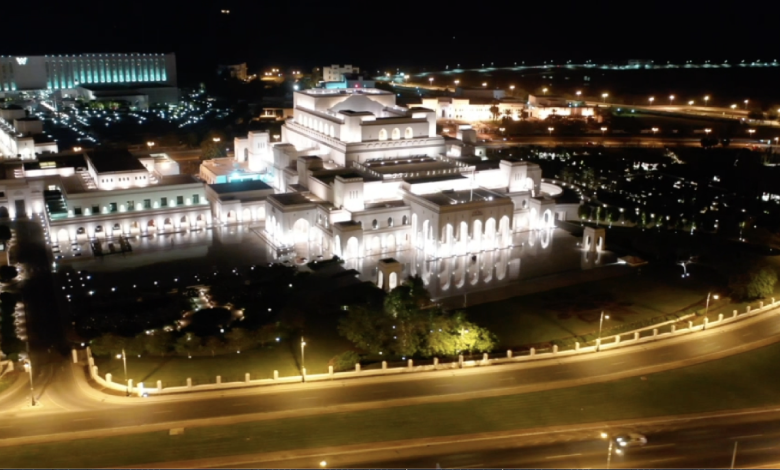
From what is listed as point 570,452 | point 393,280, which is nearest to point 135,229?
point 393,280

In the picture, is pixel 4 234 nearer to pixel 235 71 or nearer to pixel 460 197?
pixel 460 197

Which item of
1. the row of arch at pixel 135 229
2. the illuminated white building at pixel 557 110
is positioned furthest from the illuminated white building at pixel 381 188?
the illuminated white building at pixel 557 110

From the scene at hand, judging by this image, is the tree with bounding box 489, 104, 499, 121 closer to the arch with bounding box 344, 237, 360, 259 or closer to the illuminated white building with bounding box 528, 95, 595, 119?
the illuminated white building with bounding box 528, 95, 595, 119

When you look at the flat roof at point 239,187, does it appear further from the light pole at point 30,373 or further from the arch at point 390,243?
the light pole at point 30,373

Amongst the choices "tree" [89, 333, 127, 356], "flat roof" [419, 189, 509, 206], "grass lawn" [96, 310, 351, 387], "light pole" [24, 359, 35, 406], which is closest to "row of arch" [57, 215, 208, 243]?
"flat roof" [419, 189, 509, 206]

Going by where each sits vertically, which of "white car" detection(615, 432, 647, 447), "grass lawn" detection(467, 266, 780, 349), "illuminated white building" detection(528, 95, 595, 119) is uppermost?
"illuminated white building" detection(528, 95, 595, 119)

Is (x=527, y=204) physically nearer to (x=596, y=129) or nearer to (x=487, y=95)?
(x=596, y=129)
